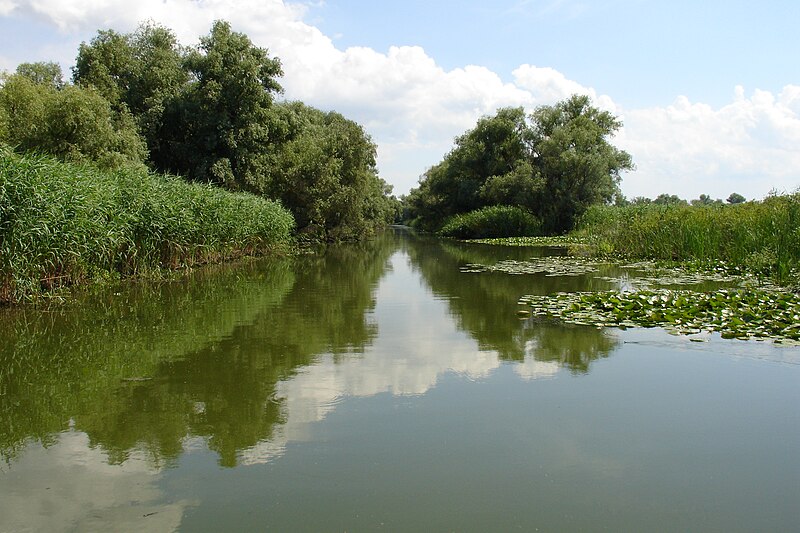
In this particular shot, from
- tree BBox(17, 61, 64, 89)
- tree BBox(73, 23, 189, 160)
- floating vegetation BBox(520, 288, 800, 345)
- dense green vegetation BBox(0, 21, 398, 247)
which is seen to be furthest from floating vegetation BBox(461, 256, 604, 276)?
tree BBox(17, 61, 64, 89)

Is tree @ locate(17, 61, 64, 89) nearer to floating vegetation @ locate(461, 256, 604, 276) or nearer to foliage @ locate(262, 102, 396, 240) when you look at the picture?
foliage @ locate(262, 102, 396, 240)

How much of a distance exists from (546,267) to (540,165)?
28.6 metres

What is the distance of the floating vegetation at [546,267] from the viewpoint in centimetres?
1692

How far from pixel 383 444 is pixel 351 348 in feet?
10.8

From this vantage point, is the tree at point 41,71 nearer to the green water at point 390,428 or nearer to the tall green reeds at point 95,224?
the tall green reeds at point 95,224

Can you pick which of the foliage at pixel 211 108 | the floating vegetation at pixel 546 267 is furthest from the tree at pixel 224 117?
the floating vegetation at pixel 546 267

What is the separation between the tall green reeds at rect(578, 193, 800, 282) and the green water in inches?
290

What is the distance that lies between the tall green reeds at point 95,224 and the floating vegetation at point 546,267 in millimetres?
7870

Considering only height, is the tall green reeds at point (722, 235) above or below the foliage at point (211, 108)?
below

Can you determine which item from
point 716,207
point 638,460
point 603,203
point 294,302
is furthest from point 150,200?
point 603,203

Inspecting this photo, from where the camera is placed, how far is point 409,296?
520 inches

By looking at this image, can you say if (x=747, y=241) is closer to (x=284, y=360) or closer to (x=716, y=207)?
(x=716, y=207)

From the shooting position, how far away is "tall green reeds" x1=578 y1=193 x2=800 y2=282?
13.6 metres

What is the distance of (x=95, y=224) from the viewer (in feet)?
37.6
